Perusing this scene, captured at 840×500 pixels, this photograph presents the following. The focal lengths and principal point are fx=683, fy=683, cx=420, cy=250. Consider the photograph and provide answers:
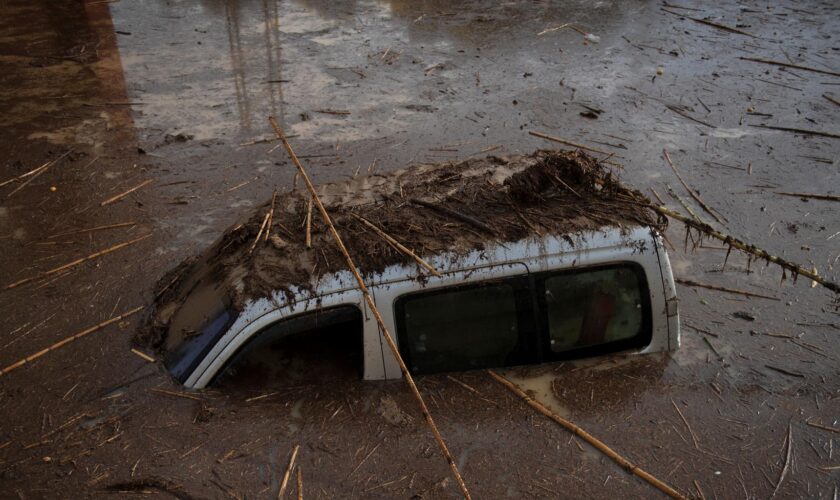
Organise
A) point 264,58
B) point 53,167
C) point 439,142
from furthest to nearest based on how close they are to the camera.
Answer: point 264,58, point 439,142, point 53,167

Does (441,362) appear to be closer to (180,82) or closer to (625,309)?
(625,309)

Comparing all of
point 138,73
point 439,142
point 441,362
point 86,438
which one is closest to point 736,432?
point 441,362

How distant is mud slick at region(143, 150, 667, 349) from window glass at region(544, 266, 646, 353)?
35 cm

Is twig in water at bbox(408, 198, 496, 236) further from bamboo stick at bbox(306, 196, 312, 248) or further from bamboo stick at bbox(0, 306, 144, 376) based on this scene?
bamboo stick at bbox(0, 306, 144, 376)

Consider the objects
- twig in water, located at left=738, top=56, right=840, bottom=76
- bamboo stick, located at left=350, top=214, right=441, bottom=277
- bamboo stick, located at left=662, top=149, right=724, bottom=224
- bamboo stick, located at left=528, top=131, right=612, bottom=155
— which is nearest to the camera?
bamboo stick, located at left=350, top=214, right=441, bottom=277

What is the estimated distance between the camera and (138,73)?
11.7 m

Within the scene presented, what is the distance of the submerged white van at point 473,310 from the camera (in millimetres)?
4480

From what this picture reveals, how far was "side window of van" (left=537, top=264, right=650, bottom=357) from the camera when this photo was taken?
4.69m

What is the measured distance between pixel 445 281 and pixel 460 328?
14.6 inches

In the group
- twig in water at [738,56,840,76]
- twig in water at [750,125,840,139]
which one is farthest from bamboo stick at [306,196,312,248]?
twig in water at [738,56,840,76]

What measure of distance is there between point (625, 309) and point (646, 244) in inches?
19.0

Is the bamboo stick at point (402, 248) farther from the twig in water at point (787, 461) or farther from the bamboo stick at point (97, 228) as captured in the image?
the bamboo stick at point (97, 228)

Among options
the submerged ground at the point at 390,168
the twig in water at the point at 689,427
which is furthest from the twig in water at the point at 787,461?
the twig in water at the point at 689,427

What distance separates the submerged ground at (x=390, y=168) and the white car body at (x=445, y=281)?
0.34 meters
